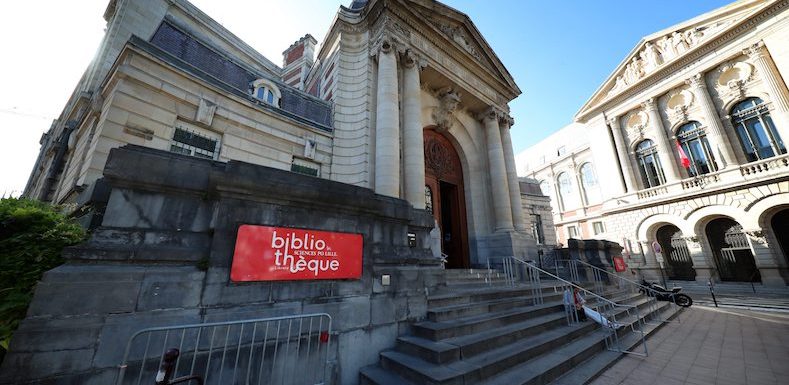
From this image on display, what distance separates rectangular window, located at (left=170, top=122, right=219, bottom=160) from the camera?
7.41m

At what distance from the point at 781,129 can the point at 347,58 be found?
27.0 m

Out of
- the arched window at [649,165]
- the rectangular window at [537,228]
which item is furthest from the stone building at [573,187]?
the rectangular window at [537,228]

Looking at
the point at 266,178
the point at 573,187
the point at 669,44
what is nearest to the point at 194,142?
the point at 266,178

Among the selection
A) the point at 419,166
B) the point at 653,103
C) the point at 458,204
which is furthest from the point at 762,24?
the point at 419,166

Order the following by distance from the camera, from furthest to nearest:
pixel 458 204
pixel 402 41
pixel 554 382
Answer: pixel 458 204 < pixel 402 41 < pixel 554 382

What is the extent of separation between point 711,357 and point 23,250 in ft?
35.9

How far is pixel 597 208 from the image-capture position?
102 feet

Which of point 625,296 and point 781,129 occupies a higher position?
point 781,129

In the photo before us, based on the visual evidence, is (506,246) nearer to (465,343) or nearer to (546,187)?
(465,343)

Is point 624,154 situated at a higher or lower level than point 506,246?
higher

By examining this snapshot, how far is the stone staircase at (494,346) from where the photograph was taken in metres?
3.68

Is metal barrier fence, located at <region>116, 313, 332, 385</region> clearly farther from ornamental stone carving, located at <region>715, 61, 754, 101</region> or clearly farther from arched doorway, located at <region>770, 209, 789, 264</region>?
ornamental stone carving, located at <region>715, 61, 754, 101</region>

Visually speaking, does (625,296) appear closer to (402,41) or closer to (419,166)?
(419,166)

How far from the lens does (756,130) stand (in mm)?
18141
